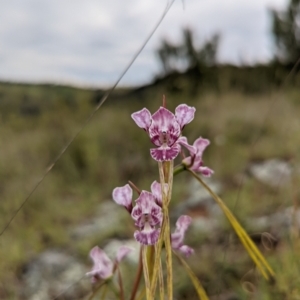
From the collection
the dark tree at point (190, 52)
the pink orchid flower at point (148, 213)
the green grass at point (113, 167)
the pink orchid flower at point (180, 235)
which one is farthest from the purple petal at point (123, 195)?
the dark tree at point (190, 52)

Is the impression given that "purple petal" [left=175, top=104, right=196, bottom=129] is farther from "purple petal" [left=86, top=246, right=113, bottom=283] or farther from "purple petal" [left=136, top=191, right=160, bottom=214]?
"purple petal" [left=86, top=246, right=113, bottom=283]

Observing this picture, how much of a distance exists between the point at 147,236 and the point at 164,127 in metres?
0.10

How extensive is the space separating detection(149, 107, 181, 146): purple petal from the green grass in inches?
25.7

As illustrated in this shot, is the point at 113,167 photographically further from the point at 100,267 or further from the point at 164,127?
the point at 164,127

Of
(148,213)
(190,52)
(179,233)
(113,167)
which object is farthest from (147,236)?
(190,52)

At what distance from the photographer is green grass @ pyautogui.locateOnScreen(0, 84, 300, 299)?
1920 mm

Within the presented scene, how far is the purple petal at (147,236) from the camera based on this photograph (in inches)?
16.4

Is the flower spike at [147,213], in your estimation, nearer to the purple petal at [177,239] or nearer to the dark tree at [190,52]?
the purple petal at [177,239]

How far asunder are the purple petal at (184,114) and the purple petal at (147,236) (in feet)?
0.32

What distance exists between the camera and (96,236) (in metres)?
2.78

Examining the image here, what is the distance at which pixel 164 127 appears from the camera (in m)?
0.42

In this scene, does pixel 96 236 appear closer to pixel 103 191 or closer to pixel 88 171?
pixel 103 191

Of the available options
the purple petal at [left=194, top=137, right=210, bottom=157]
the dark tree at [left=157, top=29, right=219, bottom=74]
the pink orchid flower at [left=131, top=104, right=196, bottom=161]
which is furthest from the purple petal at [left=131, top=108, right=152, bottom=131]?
the dark tree at [left=157, top=29, right=219, bottom=74]

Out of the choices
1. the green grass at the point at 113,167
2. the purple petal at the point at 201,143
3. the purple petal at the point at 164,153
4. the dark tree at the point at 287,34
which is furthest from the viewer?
the dark tree at the point at 287,34
